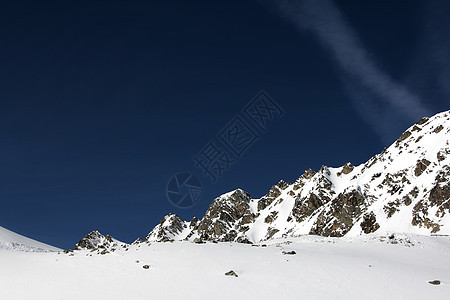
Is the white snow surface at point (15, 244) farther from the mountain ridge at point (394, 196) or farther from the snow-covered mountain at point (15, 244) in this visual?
the mountain ridge at point (394, 196)

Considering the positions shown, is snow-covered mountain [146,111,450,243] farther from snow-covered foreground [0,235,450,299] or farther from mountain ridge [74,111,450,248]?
snow-covered foreground [0,235,450,299]

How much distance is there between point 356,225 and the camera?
103 metres

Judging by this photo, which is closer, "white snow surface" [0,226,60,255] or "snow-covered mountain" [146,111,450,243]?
"white snow surface" [0,226,60,255]

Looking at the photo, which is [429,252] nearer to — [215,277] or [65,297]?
[215,277]

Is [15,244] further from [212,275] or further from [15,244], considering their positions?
[212,275]

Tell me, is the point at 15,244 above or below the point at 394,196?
below

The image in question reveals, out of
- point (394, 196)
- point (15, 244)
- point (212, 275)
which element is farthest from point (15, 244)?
point (394, 196)

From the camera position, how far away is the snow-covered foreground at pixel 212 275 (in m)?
15.7

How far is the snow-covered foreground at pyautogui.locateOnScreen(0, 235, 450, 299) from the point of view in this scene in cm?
1566

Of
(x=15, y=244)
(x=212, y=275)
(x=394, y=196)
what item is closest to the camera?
(x=212, y=275)

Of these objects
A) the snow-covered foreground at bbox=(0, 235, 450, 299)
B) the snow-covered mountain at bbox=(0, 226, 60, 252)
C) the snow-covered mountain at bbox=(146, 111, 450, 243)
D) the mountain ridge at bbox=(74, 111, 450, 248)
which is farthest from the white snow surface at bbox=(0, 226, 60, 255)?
the snow-covered foreground at bbox=(0, 235, 450, 299)

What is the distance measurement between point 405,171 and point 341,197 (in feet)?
81.9

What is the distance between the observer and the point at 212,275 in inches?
726

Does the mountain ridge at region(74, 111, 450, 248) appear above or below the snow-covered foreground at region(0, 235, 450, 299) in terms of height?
above
